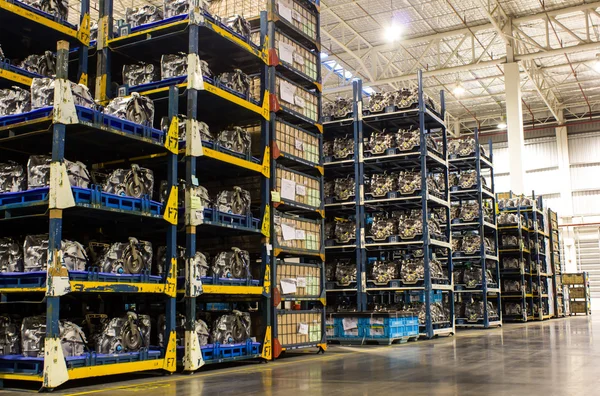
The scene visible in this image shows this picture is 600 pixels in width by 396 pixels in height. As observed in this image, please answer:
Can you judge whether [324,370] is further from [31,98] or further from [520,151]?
[520,151]

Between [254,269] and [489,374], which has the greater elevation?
[254,269]

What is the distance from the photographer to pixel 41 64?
7988 mm

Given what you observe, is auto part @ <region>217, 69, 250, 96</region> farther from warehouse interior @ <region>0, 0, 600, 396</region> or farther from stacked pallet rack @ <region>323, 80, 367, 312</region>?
stacked pallet rack @ <region>323, 80, 367, 312</region>

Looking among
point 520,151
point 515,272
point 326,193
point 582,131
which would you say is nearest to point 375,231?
point 326,193

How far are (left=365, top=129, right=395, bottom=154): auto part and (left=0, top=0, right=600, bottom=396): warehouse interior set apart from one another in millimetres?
49

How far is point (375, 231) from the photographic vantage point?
44.0 feet

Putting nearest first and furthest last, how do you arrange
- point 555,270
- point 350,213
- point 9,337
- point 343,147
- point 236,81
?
point 9,337, point 236,81, point 343,147, point 350,213, point 555,270

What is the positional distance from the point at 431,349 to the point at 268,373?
400 centimetres

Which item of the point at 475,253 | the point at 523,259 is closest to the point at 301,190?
the point at 475,253

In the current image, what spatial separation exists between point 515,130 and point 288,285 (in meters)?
18.1

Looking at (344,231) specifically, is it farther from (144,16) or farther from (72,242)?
(72,242)

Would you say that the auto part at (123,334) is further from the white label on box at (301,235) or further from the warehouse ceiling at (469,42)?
the warehouse ceiling at (469,42)

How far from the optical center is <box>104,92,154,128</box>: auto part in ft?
23.9

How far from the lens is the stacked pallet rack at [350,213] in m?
13.1
